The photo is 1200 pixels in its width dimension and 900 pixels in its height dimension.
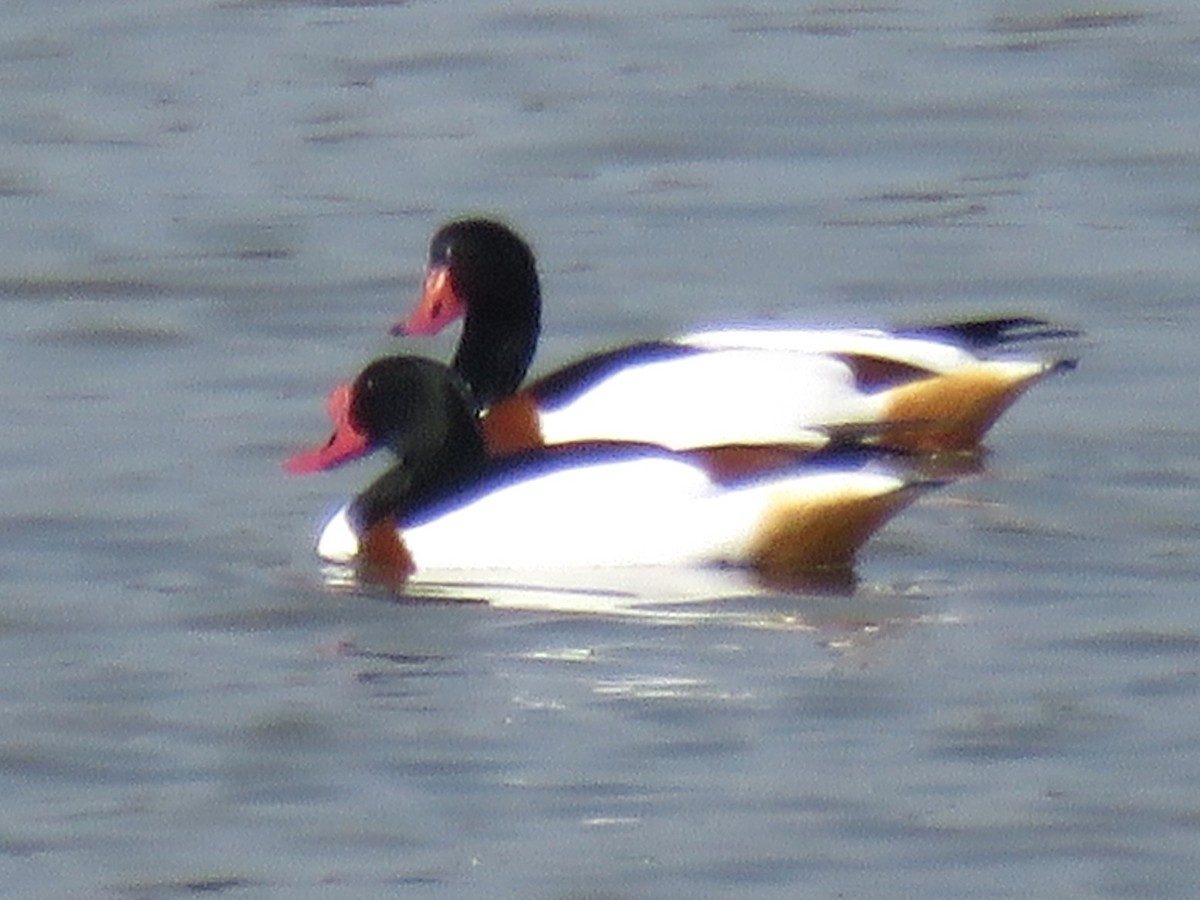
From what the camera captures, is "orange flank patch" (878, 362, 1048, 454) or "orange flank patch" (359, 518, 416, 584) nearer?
"orange flank patch" (359, 518, 416, 584)

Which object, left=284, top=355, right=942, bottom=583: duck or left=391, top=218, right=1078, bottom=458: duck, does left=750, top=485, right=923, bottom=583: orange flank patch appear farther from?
left=391, top=218, right=1078, bottom=458: duck

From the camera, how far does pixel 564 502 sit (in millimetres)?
11859

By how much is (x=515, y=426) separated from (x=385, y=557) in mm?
1453

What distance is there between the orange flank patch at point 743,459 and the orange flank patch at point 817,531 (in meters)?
0.14

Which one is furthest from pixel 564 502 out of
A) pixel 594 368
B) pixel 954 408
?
pixel 954 408

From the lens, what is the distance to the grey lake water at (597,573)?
9430 millimetres

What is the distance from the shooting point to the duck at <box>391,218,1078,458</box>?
13266mm

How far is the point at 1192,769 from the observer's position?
31.8 ft

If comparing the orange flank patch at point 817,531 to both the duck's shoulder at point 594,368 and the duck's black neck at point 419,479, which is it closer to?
the duck's black neck at point 419,479

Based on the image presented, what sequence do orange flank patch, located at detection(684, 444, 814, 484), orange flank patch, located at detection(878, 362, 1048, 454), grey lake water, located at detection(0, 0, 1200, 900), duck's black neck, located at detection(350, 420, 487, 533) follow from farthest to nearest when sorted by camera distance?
orange flank patch, located at detection(878, 362, 1048, 454) → duck's black neck, located at detection(350, 420, 487, 533) → orange flank patch, located at detection(684, 444, 814, 484) → grey lake water, located at detection(0, 0, 1200, 900)

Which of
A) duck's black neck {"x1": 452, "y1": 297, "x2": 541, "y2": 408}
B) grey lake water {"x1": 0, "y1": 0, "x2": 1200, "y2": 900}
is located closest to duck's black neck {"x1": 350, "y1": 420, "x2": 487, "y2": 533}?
grey lake water {"x1": 0, "y1": 0, "x2": 1200, "y2": 900}

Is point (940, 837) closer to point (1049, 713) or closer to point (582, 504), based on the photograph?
point (1049, 713)

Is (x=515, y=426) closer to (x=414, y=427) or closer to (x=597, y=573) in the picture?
(x=414, y=427)

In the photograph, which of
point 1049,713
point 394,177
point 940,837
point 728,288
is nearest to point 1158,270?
point 728,288
